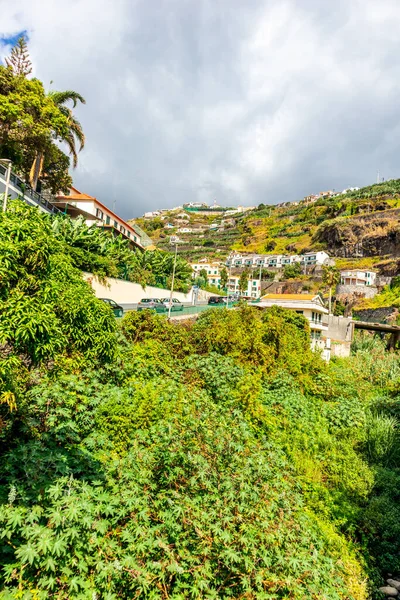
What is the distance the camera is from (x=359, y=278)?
225 ft

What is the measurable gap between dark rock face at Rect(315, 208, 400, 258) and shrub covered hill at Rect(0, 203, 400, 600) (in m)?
79.0

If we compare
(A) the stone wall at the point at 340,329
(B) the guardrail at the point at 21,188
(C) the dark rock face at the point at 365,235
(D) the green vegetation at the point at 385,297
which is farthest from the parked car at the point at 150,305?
(C) the dark rock face at the point at 365,235

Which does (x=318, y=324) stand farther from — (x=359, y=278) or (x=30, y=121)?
(x=359, y=278)

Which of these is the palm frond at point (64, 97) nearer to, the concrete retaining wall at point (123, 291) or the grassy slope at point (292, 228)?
the concrete retaining wall at point (123, 291)

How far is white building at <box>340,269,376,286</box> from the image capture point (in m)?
68.4

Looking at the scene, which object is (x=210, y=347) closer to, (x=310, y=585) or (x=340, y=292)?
(x=310, y=585)

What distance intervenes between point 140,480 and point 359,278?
234 ft

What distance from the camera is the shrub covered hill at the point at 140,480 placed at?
3.67m

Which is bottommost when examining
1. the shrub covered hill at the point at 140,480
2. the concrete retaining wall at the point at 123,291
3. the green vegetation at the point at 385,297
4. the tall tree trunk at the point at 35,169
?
the shrub covered hill at the point at 140,480

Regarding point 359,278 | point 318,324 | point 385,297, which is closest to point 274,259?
point 359,278

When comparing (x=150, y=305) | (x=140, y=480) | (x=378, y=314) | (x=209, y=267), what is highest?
(x=209, y=267)

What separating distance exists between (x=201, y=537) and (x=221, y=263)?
102 meters

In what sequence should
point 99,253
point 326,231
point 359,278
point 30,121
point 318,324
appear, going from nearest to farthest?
point 30,121 < point 99,253 < point 318,324 < point 359,278 < point 326,231

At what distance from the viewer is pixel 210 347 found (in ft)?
43.9
